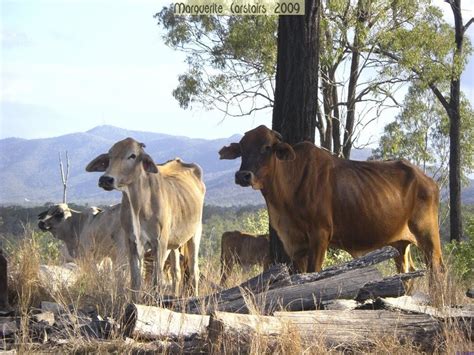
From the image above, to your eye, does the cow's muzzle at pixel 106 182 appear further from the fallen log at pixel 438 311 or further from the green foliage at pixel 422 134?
the green foliage at pixel 422 134

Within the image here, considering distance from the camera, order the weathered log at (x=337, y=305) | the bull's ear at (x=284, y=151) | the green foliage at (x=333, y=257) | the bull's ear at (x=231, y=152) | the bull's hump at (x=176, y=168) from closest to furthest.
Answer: the weathered log at (x=337, y=305), the bull's ear at (x=284, y=151), the bull's ear at (x=231, y=152), the bull's hump at (x=176, y=168), the green foliage at (x=333, y=257)

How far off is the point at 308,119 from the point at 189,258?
2660 mm

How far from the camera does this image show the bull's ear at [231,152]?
9.80m

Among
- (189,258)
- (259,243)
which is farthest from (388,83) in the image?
(189,258)

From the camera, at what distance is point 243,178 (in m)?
9.26

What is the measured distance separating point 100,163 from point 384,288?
348 cm

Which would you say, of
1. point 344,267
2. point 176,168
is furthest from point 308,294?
point 176,168

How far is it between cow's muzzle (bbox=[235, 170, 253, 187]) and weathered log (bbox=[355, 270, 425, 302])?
1.66 metres

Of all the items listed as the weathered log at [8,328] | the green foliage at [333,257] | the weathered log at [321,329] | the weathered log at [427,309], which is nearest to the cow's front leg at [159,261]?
the weathered log at [8,328]

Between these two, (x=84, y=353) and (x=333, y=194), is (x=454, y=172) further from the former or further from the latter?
(x=84, y=353)

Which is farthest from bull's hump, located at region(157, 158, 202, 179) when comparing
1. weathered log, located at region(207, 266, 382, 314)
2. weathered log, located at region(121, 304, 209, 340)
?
weathered log, located at region(121, 304, 209, 340)

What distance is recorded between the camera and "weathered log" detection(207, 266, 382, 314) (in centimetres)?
796

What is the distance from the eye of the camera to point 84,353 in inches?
292

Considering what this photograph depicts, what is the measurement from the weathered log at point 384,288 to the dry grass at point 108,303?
16.1 inches
